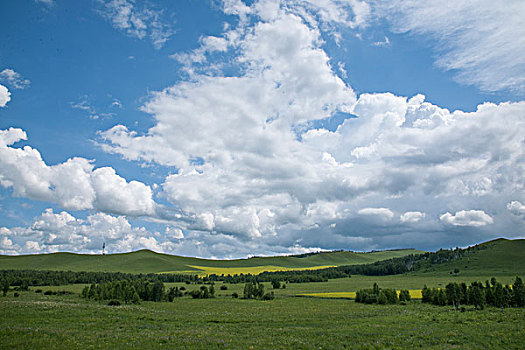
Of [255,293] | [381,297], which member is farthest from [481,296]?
[255,293]

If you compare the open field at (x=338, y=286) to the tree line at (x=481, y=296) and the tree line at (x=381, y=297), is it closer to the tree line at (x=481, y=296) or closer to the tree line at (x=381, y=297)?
the tree line at (x=381, y=297)

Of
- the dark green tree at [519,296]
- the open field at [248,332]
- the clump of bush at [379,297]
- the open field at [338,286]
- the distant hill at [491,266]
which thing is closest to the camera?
the open field at [248,332]

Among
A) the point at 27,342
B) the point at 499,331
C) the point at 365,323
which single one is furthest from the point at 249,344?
the point at 499,331

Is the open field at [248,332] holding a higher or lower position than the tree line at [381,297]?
higher

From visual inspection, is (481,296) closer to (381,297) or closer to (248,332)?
(381,297)

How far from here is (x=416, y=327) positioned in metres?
40.3

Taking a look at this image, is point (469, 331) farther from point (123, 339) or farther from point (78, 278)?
point (78, 278)

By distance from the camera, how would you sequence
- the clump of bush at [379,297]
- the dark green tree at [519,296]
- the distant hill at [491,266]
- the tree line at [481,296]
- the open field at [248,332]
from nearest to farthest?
the open field at [248,332] < the dark green tree at [519,296] < the tree line at [481,296] < the clump of bush at [379,297] < the distant hill at [491,266]

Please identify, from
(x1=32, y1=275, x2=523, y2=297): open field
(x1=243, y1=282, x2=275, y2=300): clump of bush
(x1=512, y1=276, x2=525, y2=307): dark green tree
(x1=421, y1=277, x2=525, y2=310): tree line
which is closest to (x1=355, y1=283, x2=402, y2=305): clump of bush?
(x1=421, y1=277, x2=525, y2=310): tree line

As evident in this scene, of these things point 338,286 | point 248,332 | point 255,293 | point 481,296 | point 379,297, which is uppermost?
point 248,332

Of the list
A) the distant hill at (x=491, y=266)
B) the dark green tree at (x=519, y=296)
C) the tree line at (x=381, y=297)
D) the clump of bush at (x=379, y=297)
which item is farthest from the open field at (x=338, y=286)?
the dark green tree at (x=519, y=296)

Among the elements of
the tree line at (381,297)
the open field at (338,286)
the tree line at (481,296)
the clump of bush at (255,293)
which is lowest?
the open field at (338,286)

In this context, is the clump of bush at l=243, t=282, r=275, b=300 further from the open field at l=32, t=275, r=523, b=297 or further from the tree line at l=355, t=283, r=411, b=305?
the tree line at l=355, t=283, r=411, b=305

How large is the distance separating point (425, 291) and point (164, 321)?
63.2 metres
